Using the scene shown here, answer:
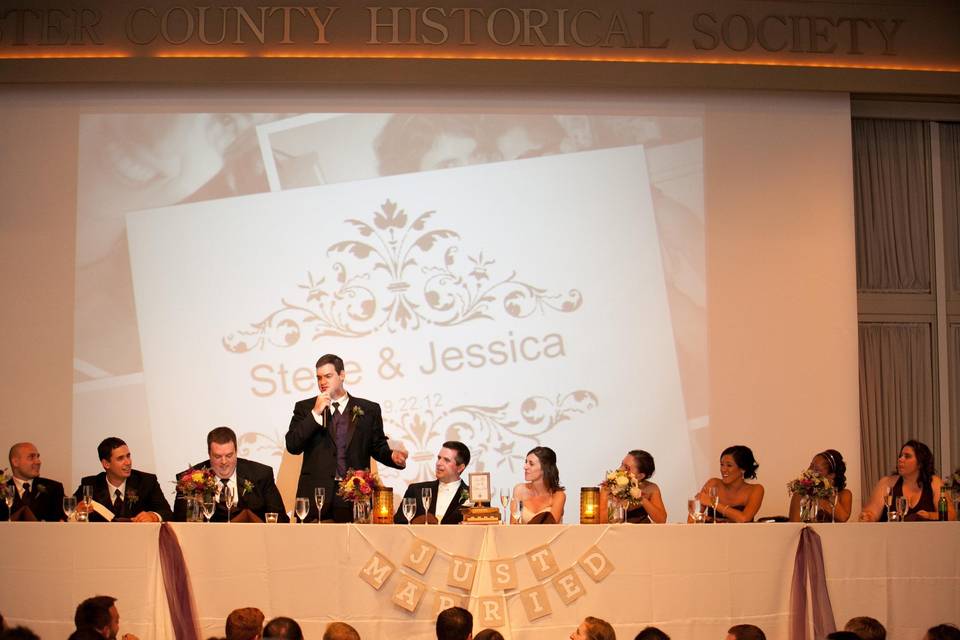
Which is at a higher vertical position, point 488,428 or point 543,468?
point 488,428

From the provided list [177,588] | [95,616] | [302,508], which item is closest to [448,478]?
[302,508]

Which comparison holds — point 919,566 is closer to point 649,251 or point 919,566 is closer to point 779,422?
point 779,422

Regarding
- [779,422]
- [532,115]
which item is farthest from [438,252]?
[779,422]

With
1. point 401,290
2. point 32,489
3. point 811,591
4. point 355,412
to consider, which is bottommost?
point 811,591

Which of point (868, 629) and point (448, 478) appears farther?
point (448, 478)

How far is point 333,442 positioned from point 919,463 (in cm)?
326

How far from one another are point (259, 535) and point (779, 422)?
3.99 m

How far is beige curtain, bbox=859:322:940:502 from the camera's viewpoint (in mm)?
8148

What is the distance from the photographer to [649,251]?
782cm

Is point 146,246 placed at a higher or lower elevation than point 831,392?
higher

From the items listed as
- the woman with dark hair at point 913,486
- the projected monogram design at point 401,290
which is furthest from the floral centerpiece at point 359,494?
the woman with dark hair at point 913,486

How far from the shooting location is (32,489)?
20.6 feet

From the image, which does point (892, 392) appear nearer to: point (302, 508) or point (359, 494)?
point (359, 494)

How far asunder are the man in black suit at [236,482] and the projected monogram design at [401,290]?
154 centimetres
